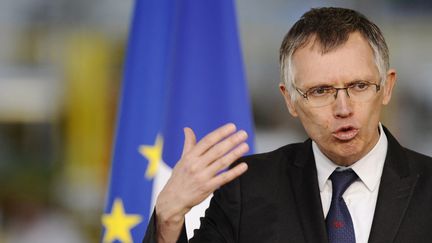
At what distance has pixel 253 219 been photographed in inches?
65.8

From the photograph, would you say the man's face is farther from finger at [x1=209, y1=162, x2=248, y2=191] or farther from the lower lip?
finger at [x1=209, y1=162, x2=248, y2=191]

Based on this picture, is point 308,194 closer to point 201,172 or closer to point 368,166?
point 368,166

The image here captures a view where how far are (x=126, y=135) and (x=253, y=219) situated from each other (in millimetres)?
1109

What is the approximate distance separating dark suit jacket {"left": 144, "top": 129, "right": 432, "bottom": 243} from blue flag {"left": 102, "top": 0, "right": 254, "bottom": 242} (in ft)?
2.86

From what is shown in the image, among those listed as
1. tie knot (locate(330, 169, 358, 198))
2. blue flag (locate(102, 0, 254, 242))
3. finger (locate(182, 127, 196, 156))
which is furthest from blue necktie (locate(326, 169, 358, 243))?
blue flag (locate(102, 0, 254, 242))

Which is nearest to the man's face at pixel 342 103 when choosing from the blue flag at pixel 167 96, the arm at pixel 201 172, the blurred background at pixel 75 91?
the arm at pixel 201 172

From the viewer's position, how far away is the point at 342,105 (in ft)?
5.19

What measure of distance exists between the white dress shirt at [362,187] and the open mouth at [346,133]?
89 millimetres

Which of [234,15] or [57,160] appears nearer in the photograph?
[234,15]

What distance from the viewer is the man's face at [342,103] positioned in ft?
5.21

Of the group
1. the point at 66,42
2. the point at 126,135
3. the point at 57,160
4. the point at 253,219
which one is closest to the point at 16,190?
the point at 57,160

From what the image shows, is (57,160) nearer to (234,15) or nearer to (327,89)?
(234,15)

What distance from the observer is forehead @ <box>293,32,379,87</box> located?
5.33 feet

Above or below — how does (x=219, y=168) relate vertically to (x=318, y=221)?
above
